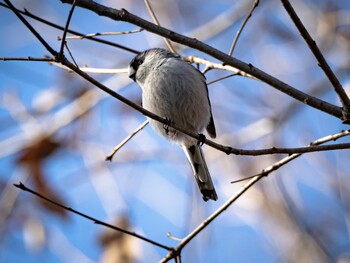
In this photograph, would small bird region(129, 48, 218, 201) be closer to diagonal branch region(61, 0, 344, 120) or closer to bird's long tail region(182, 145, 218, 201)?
bird's long tail region(182, 145, 218, 201)

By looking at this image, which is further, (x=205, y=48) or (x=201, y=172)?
(x=201, y=172)

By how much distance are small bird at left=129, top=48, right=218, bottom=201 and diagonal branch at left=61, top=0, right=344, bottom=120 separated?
1181mm

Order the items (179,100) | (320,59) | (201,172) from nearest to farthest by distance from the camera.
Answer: (320,59) → (179,100) → (201,172)

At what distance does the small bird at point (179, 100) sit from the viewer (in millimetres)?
3326

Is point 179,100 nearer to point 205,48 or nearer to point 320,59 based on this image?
point 205,48

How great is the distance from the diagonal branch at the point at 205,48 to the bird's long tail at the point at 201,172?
1539mm

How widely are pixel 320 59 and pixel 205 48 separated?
57 cm

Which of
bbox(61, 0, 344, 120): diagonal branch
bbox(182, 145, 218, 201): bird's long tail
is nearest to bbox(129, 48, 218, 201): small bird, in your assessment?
bbox(182, 145, 218, 201): bird's long tail

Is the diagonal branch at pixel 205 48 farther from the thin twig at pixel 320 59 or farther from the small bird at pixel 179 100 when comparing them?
the small bird at pixel 179 100

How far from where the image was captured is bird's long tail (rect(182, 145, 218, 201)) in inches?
139

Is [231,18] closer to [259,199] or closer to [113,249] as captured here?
[259,199]

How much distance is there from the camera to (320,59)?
2.05 metres

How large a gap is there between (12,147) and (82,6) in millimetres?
2647

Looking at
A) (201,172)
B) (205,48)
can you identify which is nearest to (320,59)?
(205,48)
